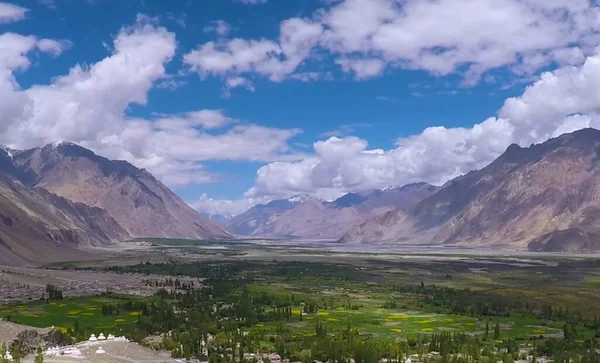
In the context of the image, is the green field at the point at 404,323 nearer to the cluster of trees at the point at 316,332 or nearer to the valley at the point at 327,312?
the valley at the point at 327,312

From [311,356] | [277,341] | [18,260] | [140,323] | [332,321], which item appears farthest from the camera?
[18,260]

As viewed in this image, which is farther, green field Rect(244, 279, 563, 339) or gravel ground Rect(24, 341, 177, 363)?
green field Rect(244, 279, 563, 339)

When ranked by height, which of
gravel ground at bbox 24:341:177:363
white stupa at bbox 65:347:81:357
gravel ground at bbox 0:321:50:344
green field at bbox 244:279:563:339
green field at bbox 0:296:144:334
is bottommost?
green field at bbox 244:279:563:339

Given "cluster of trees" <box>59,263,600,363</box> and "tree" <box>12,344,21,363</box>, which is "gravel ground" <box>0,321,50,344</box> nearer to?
"tree" <box>12,344,21,363</box>

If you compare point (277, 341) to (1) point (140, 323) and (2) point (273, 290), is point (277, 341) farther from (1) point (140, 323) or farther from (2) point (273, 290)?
(2) point (273, 290)

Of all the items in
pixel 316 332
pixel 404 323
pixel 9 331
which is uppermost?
pixel 9 331

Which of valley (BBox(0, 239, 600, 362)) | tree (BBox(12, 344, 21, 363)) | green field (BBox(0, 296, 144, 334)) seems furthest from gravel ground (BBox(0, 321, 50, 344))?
green field (BBox(0, 296, 144, 334))

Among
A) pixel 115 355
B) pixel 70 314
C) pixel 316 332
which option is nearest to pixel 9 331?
pixel 115 355

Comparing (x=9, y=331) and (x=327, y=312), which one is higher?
(x=9, y=331)

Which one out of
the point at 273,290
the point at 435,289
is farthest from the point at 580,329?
the point at 273,290

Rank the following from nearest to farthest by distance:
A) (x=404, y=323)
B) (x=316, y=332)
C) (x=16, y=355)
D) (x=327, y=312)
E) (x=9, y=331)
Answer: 1. (x=16, y=355)
2. (x=9, y=331)
3. (x=316, y=332)
4. (x=404, y=323)
5. (x=327, y=312)

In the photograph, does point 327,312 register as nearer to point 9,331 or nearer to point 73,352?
point 9,331
